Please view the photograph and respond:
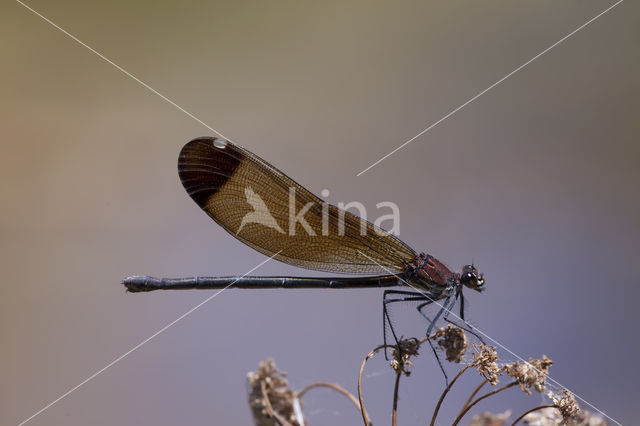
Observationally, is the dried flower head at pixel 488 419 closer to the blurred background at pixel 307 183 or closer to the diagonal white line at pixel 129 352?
the blurred background at pixel 307 183

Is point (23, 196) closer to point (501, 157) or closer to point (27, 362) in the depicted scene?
point (27, 362)

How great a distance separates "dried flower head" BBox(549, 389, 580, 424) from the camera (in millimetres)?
1604

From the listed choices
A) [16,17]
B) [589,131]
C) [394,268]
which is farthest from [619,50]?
[16,17]

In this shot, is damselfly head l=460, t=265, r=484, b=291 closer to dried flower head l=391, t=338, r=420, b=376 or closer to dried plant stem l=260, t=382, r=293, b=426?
dried flower head l=391, t=338, r=420, b=376

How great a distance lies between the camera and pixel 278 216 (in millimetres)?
2910

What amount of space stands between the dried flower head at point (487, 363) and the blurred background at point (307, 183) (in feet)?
0.62

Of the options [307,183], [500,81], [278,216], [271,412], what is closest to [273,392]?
[271,412]

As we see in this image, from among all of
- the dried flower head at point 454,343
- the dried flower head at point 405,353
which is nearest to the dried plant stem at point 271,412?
the dried flower head at point 405,353

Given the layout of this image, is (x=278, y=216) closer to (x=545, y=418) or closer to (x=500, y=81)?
(x=545, y=418)

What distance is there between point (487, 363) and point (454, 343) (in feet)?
0.59

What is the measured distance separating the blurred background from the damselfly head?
0.17 meters

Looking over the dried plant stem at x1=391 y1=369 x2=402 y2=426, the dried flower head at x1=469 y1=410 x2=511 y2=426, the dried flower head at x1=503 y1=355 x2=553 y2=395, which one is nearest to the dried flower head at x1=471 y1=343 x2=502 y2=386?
the dried flower head at x1=503 y1=355 x2=553 y2=395

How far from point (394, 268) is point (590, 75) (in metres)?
3.23

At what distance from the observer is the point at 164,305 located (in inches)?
148
